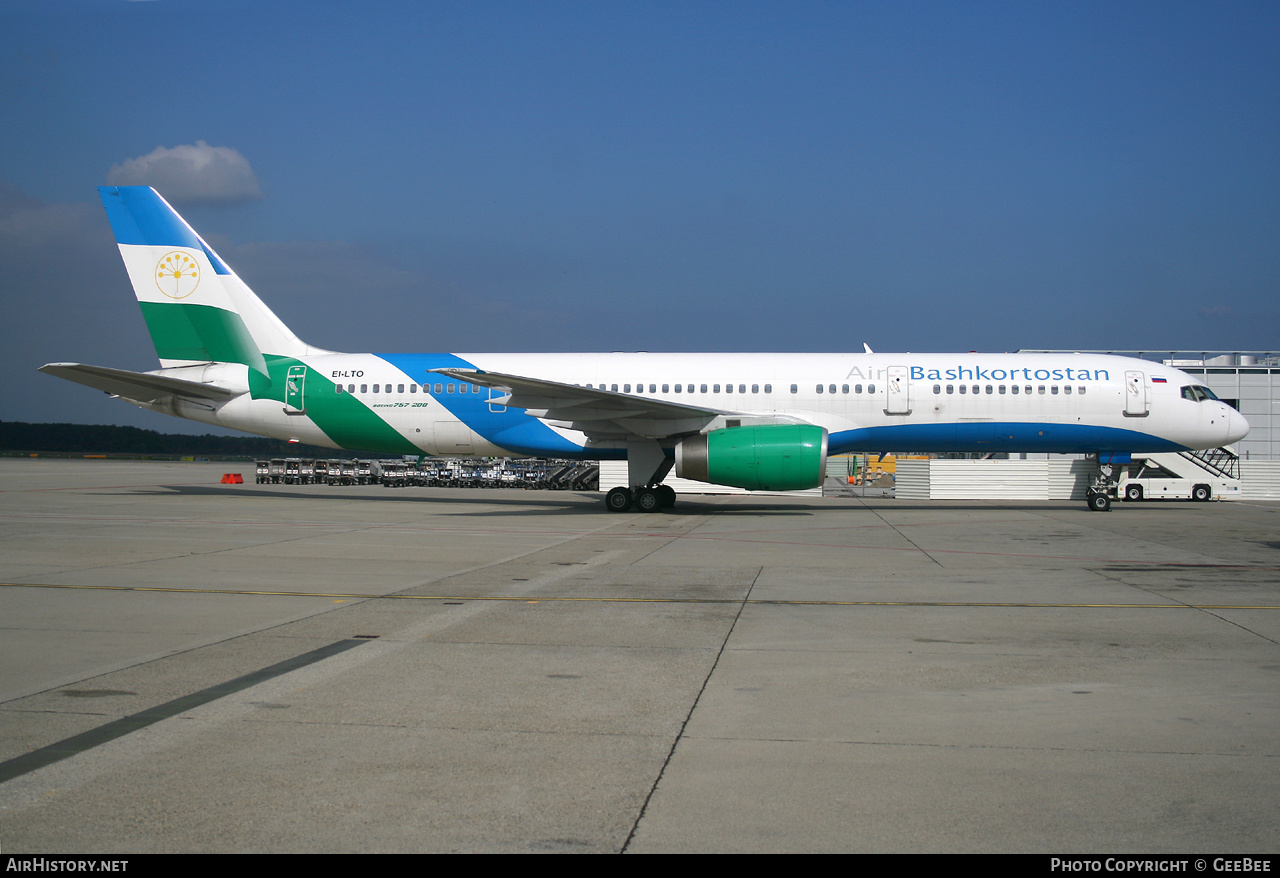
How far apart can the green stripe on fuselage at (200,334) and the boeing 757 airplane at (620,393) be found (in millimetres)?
36

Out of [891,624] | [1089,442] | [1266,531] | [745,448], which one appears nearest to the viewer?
[891,624]

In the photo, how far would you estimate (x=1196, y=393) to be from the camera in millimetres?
20891

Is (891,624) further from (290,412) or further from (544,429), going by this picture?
(290,412)

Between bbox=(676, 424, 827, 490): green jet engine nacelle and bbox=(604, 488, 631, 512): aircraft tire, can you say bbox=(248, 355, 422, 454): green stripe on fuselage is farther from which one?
bbox=(676, 424, 827, 490): green jet engine nacelle

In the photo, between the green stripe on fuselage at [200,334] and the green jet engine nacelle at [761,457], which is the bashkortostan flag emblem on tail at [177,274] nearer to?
the green stripe on fuselage at [200,334]

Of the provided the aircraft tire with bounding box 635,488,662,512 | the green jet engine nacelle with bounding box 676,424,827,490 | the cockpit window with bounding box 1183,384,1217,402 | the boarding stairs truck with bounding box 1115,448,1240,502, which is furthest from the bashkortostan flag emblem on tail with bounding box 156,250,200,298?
the boarding stairs truck with bounding box 1115,448,1240,502

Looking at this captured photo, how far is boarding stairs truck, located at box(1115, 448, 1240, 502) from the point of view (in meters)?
27.9

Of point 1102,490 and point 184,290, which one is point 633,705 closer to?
point 1102,490

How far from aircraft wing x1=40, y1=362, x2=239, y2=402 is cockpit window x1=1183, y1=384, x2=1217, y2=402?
23.2 meters

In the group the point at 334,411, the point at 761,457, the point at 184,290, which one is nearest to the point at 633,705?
the point at 761,457

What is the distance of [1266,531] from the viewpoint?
1661 cm

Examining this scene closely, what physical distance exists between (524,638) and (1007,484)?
2645 centimetres

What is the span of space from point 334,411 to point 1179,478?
1048 inches
